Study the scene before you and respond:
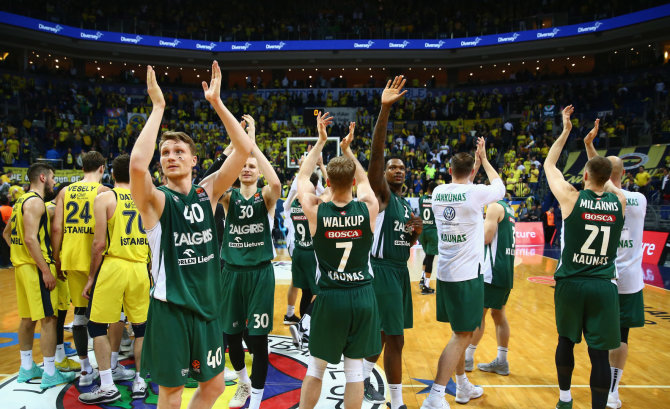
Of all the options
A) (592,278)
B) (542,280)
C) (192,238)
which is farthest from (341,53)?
(192,238)

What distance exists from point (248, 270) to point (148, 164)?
6.45ft

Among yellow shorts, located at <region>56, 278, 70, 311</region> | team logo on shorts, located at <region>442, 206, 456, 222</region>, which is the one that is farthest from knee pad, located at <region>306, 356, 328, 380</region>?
yellow shorts, located at <region>56, 278, 70, 311</region>

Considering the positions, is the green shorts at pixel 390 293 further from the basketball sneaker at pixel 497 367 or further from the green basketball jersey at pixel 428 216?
the green basketball jersey at pixel 428 216

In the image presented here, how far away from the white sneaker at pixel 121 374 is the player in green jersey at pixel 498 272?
3842mm

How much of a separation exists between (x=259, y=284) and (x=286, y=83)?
28.8 meters

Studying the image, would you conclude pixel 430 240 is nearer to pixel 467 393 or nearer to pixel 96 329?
pixel 467 393

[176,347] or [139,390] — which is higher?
[176,347]

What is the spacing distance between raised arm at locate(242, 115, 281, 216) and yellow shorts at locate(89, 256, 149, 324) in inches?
62.1

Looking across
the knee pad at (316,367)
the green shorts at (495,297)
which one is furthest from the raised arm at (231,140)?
the green shorts at (495,297)

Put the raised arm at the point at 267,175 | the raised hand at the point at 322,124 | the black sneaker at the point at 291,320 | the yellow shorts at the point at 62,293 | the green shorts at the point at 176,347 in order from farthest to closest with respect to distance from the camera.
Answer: the black sneaker at the point at 291,320 < the yellow shorts at the point at 62,293 < the raised arm at the point at 267,175 < the raised hand at the point at 322,124 < the green shorts at the point at 176,347

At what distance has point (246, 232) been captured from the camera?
4.37 meters

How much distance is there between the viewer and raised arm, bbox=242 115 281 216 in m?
4.07

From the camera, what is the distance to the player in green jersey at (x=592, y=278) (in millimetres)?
3883

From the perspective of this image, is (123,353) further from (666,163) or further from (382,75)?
(382,75)
